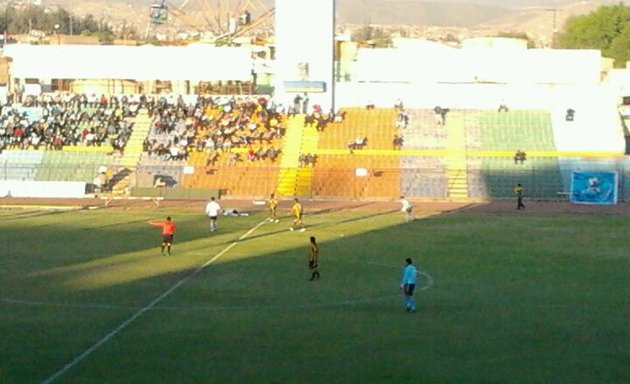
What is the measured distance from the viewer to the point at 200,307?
30641 mm

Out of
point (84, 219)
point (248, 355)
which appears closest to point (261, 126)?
point (84, 219)

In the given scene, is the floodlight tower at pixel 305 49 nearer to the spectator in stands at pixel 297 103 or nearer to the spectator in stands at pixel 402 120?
the spectator in stands at pixel 297 103

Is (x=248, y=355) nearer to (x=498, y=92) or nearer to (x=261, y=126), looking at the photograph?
(x=261, y=126)

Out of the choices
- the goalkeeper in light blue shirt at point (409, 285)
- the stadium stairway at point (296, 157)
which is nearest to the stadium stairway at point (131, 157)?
the stadium stairway at point (296, 157)

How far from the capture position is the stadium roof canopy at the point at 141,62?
290ft

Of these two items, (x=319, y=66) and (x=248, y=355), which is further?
(x=319, y=66)

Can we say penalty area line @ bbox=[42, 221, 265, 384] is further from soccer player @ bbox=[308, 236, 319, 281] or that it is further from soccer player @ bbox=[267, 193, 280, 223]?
soccer player @ bbox=[267, 193, 280, 223]

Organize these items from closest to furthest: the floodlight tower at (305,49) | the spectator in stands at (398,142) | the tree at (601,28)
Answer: the spectator in stands at (398,142) → the floodlight tower at (305,49) → the tree at (601,28)

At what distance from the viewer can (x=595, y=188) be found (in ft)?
222

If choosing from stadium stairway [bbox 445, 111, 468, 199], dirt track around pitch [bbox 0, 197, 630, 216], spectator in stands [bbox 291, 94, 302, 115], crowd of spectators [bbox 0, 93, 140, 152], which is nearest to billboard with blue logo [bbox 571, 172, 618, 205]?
dirt track around pitch [bbox 0, 197, 630, 216]

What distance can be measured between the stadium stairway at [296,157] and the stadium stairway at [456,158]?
7365 millimetres

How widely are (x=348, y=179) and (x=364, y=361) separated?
4626 centimetres

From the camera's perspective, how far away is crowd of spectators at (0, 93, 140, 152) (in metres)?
76.1

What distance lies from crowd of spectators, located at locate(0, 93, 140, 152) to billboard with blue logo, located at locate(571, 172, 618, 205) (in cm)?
2509
